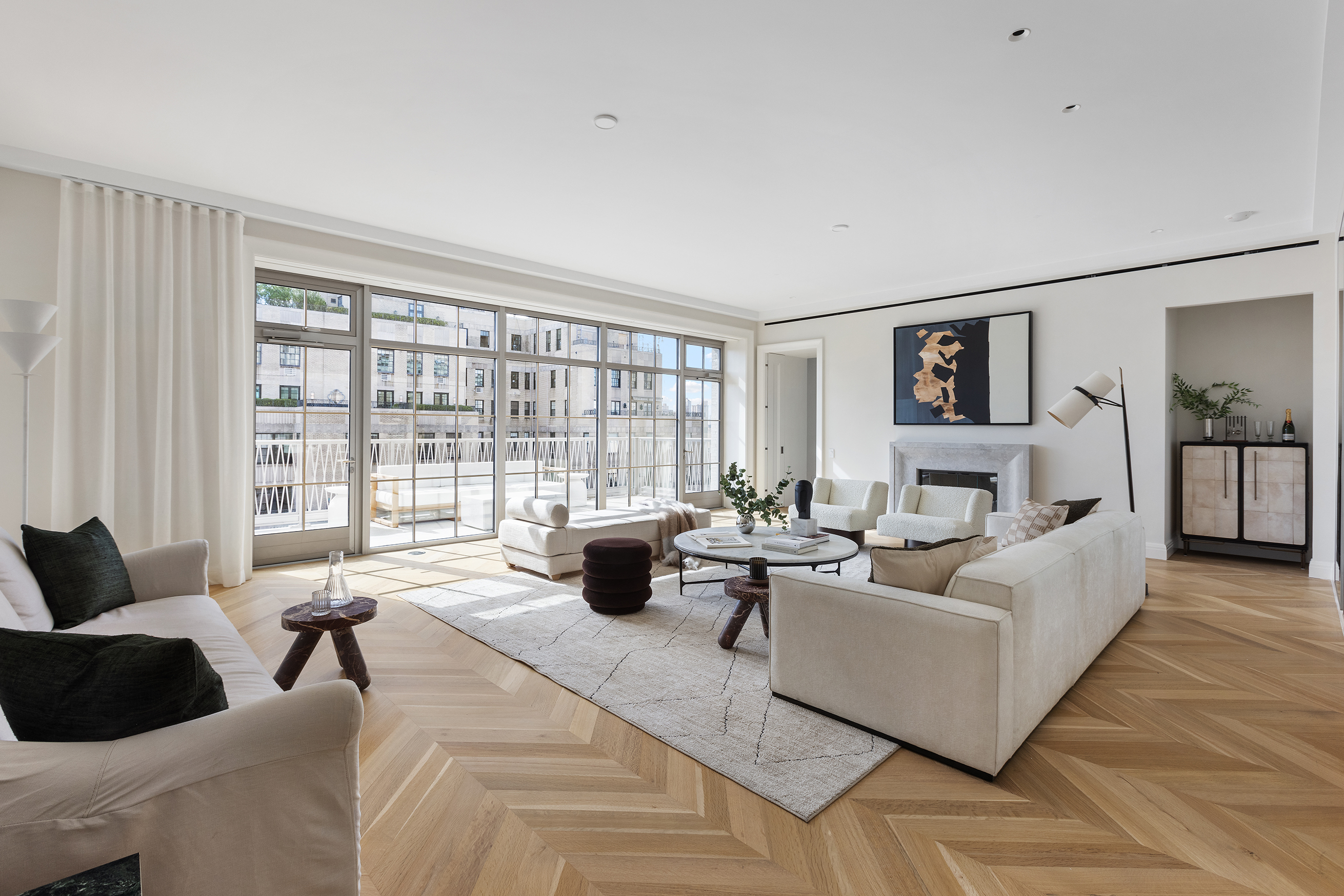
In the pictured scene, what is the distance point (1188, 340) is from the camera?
588 cm

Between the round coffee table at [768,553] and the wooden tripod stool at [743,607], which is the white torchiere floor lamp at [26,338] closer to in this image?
the round coffee table at [768,553]

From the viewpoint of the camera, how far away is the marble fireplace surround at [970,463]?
6.14 m

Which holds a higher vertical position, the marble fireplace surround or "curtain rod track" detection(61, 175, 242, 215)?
"curtain rod track" detection(61, 175, 242, 215)

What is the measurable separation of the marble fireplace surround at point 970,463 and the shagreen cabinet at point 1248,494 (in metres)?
1.23

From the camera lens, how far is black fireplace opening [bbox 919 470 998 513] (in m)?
6.40

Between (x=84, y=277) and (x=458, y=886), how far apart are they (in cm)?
429

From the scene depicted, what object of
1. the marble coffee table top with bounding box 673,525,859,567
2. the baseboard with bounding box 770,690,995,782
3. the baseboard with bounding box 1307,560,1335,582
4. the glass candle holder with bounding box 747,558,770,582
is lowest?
the baseboard with bounding box 770,690,995,782

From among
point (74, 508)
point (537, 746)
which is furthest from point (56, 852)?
point (74, 508)

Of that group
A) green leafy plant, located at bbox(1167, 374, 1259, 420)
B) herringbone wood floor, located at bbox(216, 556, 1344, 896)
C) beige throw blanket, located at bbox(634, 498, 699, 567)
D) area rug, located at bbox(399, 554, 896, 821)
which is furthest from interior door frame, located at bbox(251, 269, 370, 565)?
green leafy plant, located at bbox(1167, 374, 1259, 420)

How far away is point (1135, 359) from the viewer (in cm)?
562

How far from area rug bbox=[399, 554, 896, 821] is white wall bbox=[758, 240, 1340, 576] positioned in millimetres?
3652

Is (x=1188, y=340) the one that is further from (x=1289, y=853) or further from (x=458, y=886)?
(x=458, y=886)

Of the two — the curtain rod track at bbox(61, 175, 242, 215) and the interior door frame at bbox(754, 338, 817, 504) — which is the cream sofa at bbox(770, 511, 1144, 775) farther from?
the interior door frame at bbox(754, 338, 817, 504)

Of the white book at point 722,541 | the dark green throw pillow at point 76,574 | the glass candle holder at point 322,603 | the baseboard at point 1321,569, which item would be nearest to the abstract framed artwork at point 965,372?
the baseboard at point 1321,569
